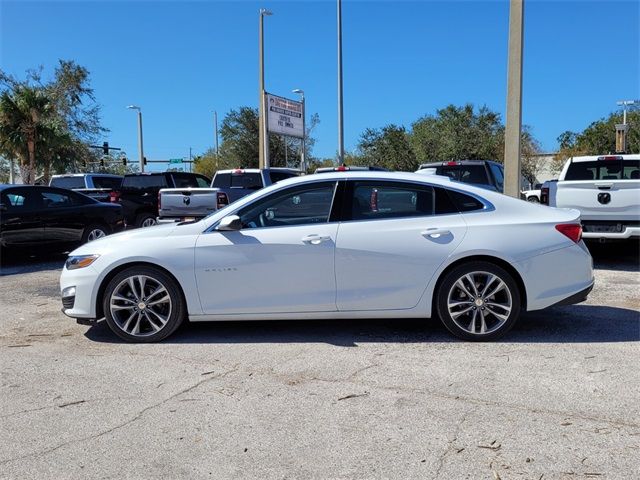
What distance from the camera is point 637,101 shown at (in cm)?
4734

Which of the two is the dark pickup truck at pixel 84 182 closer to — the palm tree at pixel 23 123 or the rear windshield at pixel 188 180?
the rear windshield at pixel 188 180

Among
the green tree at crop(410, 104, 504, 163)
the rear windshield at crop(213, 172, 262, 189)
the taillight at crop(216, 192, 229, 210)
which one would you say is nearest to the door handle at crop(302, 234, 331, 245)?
the taillight at crop(216, 192, 229, 210)

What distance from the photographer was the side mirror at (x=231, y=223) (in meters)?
5.25

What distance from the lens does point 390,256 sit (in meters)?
5.21

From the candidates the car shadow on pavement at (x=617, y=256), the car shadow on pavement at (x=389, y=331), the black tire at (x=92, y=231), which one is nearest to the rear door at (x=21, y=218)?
the black tire at (x=92, y=231)

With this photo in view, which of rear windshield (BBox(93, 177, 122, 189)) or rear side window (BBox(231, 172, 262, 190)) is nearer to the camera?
rear side window (BBox(231, 172, 262, 190))

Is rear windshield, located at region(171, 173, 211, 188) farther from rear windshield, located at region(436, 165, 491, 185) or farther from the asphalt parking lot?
the asphalt parking lot

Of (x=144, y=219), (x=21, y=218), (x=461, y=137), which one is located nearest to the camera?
(x=21, y=218)

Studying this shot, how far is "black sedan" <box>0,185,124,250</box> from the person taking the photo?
10516mm

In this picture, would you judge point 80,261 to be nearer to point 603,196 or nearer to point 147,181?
point 603,196

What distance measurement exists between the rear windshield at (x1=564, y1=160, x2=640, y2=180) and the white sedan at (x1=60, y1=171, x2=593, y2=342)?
16.6 feet

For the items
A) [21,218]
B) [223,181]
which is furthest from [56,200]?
[223,181]

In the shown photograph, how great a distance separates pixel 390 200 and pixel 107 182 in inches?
647

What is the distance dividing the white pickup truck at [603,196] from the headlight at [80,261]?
7296mm
